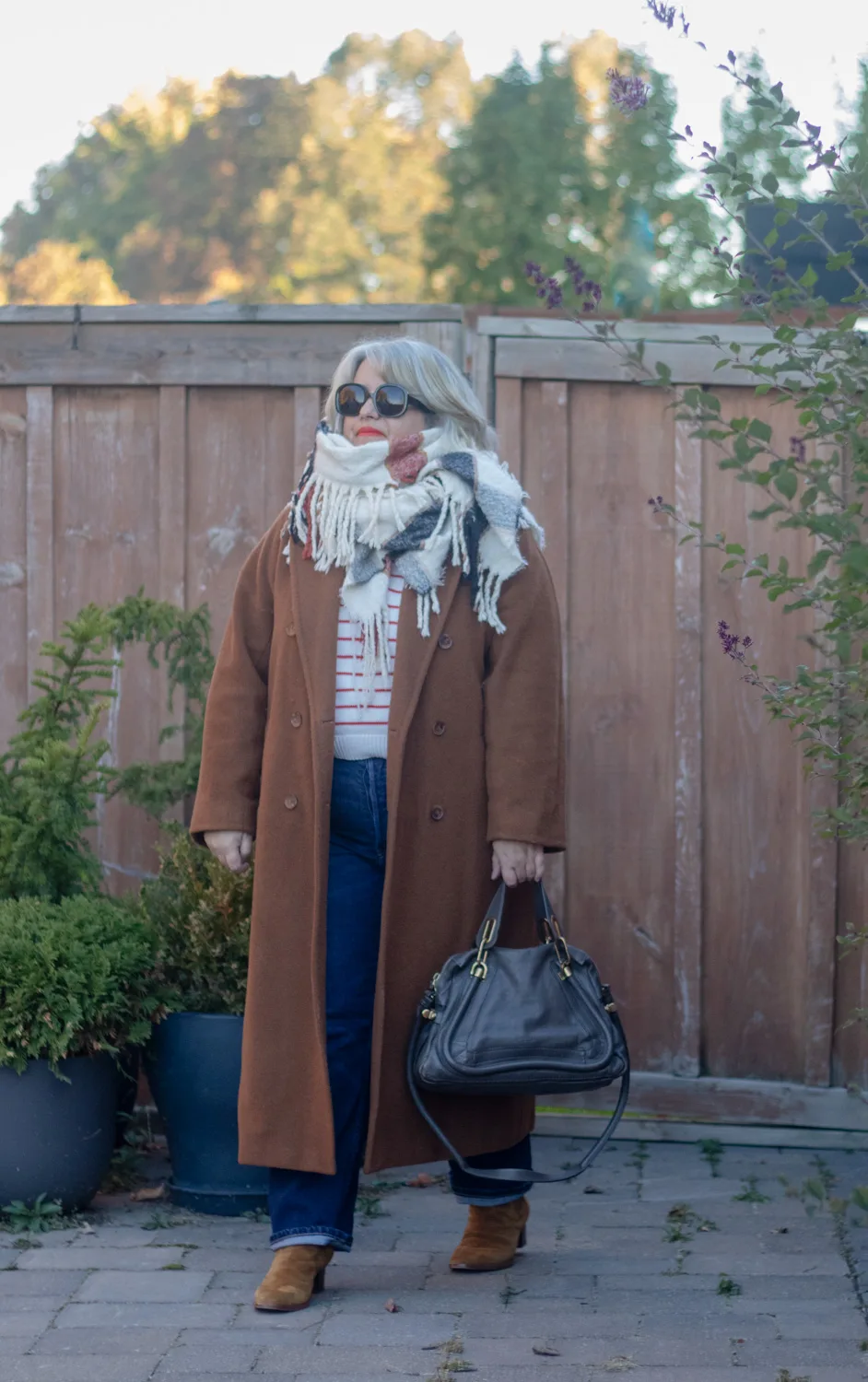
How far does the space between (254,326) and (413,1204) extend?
252 centimetres

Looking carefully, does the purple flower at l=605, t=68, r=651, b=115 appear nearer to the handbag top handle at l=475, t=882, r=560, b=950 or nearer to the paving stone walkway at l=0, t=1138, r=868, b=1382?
the handbag top handle at l=475, t=882, r=560, b=950

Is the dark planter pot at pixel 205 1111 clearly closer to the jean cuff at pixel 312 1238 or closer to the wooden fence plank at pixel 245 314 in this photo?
the jean cuff at pixel 312 1238

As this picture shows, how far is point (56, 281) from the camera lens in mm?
27047

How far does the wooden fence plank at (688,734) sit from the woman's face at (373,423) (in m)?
1.30

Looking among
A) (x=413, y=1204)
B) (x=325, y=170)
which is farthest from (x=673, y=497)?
(x=325, y=170)

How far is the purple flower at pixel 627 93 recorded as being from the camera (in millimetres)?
2793

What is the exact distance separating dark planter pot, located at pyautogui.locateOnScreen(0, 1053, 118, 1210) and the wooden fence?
1.00m

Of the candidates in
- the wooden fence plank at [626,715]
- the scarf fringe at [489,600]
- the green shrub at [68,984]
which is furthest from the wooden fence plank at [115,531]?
the scarf fringe at [489,600]

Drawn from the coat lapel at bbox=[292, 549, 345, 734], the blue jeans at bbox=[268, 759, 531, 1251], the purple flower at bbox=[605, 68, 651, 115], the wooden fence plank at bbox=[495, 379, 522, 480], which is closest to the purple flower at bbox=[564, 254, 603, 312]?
the purple flower at bbox=[605, 68, 651, 115]

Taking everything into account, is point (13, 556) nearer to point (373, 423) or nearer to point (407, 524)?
point (373, 423)

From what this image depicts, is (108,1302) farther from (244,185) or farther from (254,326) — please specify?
(244,185)

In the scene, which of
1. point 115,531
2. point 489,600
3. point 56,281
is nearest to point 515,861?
point 489,600

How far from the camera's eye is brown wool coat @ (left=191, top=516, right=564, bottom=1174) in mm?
3229

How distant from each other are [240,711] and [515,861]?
69cm
